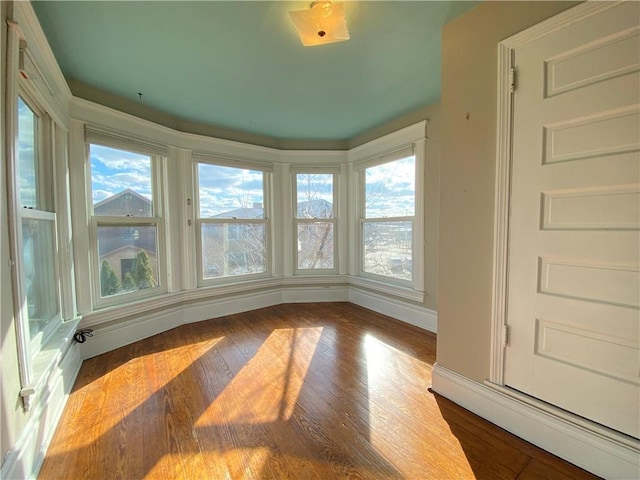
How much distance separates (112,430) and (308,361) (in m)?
1.30

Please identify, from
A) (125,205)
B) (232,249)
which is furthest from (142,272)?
(232,249)

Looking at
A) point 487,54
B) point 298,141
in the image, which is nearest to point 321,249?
point 298,141

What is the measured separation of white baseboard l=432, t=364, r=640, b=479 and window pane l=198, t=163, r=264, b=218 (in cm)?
290

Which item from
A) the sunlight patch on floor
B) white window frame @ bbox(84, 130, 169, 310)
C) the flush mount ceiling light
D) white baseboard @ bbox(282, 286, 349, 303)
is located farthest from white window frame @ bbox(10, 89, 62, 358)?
white baseboard @ bbox(282, 286, 349, 303)

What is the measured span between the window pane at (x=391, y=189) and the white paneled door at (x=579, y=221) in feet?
5.65

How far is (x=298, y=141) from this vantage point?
12.8 ft

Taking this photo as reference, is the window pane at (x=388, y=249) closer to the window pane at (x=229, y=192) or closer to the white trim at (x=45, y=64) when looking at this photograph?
the window pane at (x=229, y=192)

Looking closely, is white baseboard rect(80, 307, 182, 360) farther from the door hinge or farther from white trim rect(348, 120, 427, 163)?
the door hinge

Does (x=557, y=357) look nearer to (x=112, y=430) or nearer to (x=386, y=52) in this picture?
(x=386, y=52)

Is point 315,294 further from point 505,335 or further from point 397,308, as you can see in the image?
point 505,335

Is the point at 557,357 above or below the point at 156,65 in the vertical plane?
below

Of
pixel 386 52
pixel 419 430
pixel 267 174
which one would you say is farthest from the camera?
pixel 267 174

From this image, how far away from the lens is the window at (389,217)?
3.24 metres

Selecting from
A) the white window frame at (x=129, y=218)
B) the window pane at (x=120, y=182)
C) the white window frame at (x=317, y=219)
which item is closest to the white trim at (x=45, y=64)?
the white window frame at (x=129, y=218)
